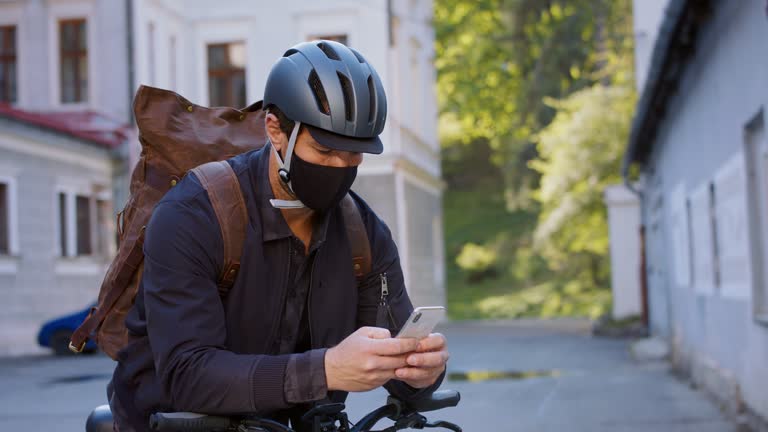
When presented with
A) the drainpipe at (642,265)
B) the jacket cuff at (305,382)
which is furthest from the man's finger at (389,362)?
the drainpipe at (642,265)

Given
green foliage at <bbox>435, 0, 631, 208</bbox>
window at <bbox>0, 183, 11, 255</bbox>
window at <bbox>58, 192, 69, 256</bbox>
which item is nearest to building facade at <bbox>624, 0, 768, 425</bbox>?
window at <bbox>0, 183, 11, 255</bbox>

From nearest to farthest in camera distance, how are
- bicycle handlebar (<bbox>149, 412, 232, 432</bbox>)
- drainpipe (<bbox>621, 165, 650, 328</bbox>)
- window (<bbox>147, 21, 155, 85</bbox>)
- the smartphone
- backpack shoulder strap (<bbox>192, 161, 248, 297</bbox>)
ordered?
the smartphone
bicycle handlebar (<bbox>149, 412, 232, 432</bbox>)
backpack shoulder strap (<bbox>192, 161, 248, 297</bbox>)
drainpipe (<bbox>621, 165, 650, 328</bbox>)
window (<bbox>147, 21, 155, 85</bbox>)

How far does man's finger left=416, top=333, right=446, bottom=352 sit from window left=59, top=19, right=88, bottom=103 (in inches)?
1145

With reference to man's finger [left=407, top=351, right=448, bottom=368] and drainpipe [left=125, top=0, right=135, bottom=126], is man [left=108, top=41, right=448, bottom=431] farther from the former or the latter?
drainpipe [left=125, top=0, right=135, bottom=126]

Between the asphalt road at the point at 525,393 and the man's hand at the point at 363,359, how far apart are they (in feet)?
22.5

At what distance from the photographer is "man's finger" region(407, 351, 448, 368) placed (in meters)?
2.85

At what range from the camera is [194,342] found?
9.17 ft

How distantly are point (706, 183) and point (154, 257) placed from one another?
1116 cm

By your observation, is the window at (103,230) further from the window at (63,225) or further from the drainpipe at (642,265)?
the drainpipe at (642,265)

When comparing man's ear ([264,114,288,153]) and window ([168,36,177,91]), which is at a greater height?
window ([168,36,177,91])

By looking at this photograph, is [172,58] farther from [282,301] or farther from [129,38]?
[282,301]

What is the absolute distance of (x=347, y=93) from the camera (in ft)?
9.77

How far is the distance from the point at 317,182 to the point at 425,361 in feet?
1.66

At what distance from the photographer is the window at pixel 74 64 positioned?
30781 millimetres
